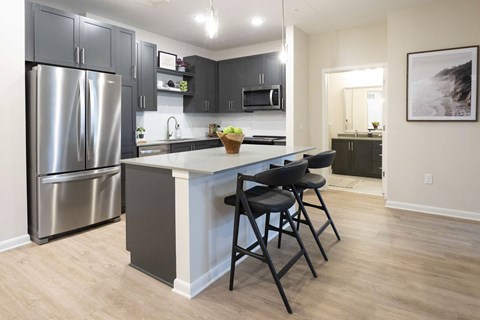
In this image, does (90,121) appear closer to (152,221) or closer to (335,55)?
(152,221)

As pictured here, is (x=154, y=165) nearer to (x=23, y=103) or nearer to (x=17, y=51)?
(x=23, y=103)

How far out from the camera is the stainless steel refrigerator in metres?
3.05

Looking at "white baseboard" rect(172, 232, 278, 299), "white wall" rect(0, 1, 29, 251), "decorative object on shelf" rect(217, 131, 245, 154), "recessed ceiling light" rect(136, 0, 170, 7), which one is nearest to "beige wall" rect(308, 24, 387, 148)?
"recessed ceiling light" rect(136, 0, 170, 7)

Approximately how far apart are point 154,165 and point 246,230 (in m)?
1.11

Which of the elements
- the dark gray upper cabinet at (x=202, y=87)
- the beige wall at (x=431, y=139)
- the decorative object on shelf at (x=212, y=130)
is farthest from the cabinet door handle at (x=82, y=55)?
the beige wall at (x=431, y=139)

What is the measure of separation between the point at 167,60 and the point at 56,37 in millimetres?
1914

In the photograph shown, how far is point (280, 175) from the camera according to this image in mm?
2059

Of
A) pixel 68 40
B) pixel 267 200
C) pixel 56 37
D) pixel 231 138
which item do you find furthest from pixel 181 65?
pixel 267 200

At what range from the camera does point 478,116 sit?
3721 millimetres

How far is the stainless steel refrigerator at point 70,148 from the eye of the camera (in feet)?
10.00

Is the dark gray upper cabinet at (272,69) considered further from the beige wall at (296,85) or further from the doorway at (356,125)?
the doorway at (356,125)

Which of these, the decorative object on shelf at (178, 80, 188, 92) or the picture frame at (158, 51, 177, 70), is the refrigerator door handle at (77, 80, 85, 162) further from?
the decorative object on shelf at (178, 80, 188, 92)

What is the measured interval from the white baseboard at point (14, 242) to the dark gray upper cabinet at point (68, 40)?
71.3 inches

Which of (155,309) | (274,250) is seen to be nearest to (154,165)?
(155,309)
